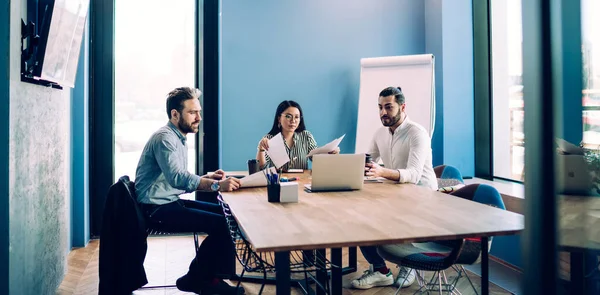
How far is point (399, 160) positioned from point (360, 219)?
65.7 inches

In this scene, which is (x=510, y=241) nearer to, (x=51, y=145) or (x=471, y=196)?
(x=471, y=196)

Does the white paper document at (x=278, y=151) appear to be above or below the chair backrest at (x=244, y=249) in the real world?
above

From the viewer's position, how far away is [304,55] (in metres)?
5.41

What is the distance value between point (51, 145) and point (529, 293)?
3324 mm

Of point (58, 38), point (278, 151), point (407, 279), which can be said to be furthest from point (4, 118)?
point (407, 279)

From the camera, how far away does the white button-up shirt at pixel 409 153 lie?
346cm

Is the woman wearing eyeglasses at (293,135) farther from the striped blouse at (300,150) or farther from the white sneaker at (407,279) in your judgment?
the white sneaker at (407,279)

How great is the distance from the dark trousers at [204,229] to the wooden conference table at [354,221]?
0.36 metres

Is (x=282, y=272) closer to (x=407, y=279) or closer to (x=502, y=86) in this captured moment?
(x=407, y=279)

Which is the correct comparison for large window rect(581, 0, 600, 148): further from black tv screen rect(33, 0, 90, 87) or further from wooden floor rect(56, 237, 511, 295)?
wooden floor rect(56, 237, 511, 295)

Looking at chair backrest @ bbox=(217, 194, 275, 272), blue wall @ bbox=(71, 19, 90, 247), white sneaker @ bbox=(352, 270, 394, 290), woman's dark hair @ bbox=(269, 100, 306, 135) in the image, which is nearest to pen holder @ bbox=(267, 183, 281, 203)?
chair backrest @ bbox=(217, 194, 275, 272)

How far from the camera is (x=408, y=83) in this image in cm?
511

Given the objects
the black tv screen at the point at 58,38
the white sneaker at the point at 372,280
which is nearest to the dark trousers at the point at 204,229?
the white sneaker at the point at 372,280

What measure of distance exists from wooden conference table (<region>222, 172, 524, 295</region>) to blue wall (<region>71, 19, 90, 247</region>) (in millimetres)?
2411
